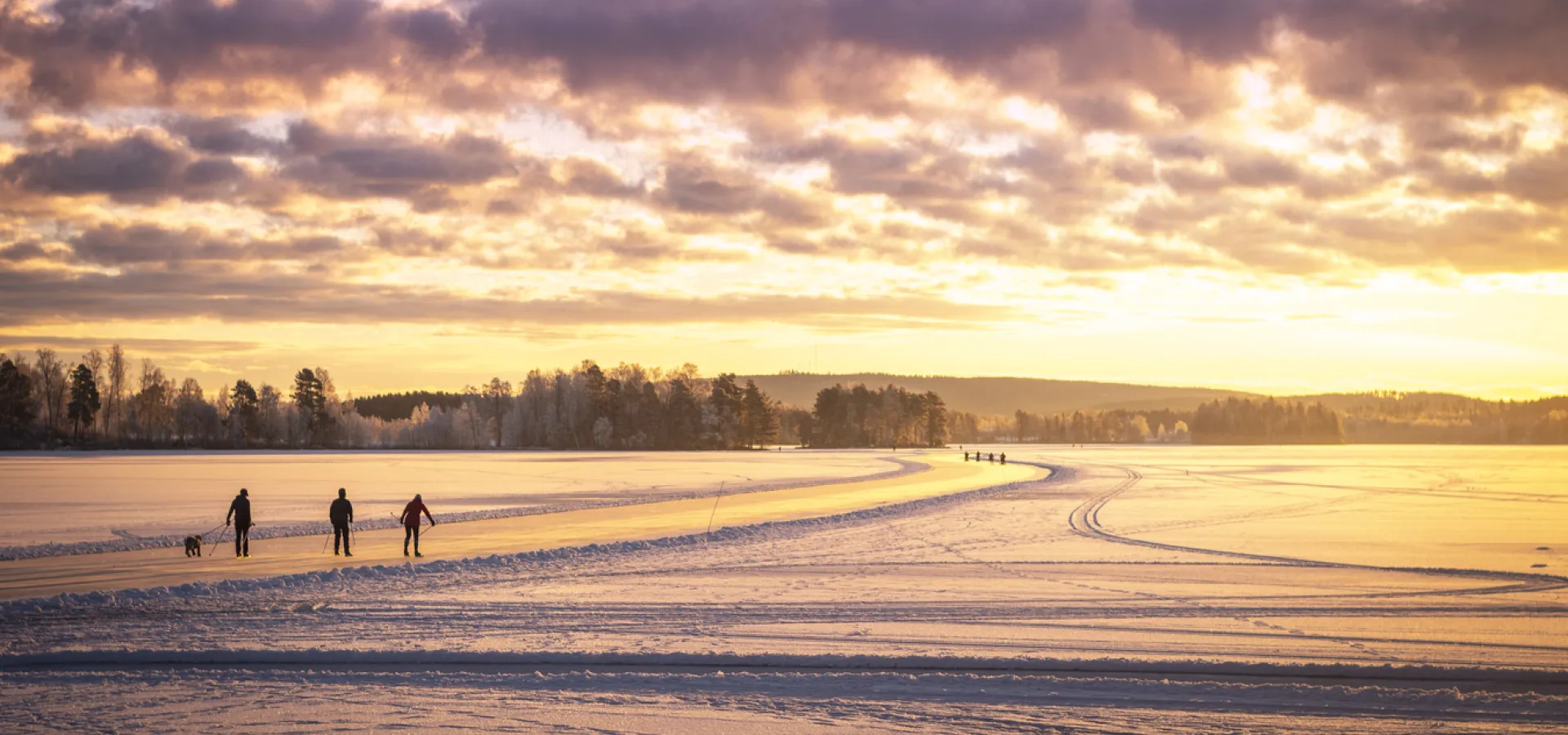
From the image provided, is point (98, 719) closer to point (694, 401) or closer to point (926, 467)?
point (926, 467)

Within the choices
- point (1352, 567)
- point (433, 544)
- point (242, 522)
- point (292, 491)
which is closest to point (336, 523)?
point (242, 522)

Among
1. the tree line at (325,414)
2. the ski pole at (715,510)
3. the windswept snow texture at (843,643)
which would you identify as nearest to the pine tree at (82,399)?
the tree line at (325,414)

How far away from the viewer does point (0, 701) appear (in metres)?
10.9

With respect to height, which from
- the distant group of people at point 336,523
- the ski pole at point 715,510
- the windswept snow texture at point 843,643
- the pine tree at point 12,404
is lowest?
the ski pole at point 715,510

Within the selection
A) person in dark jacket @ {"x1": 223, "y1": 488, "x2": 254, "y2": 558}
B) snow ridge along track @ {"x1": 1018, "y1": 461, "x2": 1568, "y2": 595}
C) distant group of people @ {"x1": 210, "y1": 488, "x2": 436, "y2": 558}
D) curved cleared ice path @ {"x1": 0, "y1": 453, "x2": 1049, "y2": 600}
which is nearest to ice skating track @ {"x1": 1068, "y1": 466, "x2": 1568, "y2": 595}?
snow ridge along track @ {"x1": 1018, "y1": 461, "x2": 1568, "y2": 595}

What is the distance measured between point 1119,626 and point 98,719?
11.6 m

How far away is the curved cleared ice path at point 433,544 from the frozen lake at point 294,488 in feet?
12.4

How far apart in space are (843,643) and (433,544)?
15.3 meters

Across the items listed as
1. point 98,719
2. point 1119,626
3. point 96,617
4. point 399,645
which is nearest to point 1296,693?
point 1119,626

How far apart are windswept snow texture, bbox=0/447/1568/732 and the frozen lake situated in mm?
14407

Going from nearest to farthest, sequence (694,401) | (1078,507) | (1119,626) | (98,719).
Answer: (98,719), (1119,626), (1078,507), (694,401)

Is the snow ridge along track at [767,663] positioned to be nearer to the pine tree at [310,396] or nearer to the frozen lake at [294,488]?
the frozen lake at [294,488]

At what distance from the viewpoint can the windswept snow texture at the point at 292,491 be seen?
95.8 ft

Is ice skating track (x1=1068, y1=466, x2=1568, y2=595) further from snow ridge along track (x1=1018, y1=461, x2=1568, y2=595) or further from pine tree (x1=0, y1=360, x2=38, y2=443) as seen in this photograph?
pine tree (x1=0, y1=360, x2=38, y2=443)
